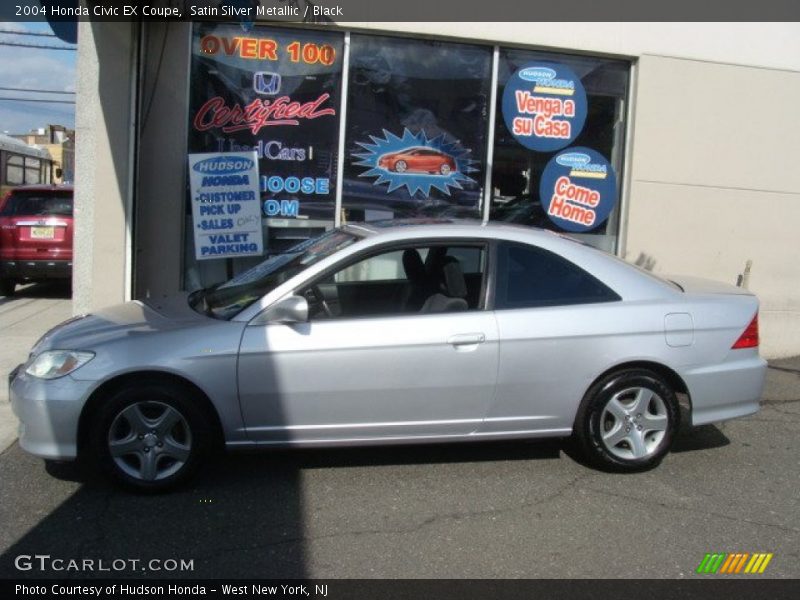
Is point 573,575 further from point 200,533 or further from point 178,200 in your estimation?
point 178,200

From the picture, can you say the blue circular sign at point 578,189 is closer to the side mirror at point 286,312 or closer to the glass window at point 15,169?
the side mirror at point 286,312

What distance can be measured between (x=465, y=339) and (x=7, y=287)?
31.5ft

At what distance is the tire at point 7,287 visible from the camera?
12195mm

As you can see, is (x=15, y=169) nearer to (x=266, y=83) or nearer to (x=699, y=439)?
(x=266, y=83)

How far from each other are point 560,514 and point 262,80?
528 cm

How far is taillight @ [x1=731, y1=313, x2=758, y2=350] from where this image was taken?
5293mm

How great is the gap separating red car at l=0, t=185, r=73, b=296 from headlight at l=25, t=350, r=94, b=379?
25.2ft

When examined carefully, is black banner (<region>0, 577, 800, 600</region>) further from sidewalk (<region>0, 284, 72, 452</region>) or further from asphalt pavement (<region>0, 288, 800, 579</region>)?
sidewalk (<region>0, 284, 72, 452</region>)

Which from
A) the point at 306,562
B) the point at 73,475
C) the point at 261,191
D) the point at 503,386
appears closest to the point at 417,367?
the point at 503,386

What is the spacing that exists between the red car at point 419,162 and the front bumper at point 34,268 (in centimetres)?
568

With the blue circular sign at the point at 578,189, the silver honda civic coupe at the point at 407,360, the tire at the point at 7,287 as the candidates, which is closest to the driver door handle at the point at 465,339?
the silver honda civic coupe at the point at 407,360

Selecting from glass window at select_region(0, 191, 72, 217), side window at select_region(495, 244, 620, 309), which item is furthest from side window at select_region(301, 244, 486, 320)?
glass window at select_region(0, 191, 72, 217)

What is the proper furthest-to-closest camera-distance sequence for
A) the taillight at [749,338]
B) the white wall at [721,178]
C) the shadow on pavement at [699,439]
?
the white wall at [721,178]
the shadow on pavement at [699,439]
the taillight at [749,338]

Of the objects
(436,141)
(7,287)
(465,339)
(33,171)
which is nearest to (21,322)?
(7,287)
